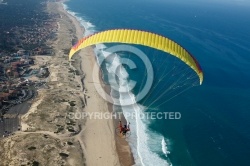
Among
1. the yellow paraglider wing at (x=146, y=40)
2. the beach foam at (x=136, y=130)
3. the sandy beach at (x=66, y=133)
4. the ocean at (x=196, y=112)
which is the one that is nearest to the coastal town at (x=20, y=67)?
the sandy beach at (x=66, y=133)

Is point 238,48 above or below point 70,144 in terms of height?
above

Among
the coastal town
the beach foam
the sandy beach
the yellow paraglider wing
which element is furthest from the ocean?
the yellow paraglider wing

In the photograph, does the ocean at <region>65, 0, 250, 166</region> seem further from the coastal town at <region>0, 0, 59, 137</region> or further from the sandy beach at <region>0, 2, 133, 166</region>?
the coastal town at <region>0, 0, 59, 137</region>

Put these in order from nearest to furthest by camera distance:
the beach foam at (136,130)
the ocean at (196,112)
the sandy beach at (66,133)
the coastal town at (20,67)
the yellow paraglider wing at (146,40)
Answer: the yellow paraglider wing at (146,40) < the sandy beach at (66,133) < the beach foam at (136,130) < the ocean at (196,112) < the coastal town at (20,67)

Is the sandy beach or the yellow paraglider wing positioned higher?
the yellow paraglider wing

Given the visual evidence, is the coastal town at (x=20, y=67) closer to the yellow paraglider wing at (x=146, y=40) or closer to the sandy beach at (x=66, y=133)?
the sandy beach at (x=66, y=133)

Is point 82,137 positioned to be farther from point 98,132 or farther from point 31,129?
point 31,129

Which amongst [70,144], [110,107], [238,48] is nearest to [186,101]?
[110,107]
